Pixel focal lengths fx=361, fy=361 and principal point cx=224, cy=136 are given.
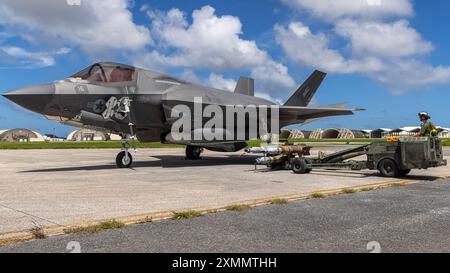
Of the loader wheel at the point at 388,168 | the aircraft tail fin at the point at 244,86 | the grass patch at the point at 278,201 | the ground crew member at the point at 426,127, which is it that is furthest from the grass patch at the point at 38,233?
the aircraft tail fin at the point at 244,86

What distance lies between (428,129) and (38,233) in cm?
1004

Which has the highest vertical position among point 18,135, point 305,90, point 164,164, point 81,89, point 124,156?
point 18,135

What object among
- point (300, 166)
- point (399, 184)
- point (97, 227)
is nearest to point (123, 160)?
point (300, 166)

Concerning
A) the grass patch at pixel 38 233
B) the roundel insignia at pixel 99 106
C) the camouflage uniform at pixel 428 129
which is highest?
the roundel insignia at pixel 99 106

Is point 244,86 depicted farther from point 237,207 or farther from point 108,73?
point 237,207

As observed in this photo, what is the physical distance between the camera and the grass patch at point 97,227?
4.26 meters

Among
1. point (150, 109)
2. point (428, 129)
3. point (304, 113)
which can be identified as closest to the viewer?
point (428, 129)

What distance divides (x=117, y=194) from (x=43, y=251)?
3632 mm

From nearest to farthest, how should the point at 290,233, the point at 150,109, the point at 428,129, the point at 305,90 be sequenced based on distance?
the point at 290,233 < the point at 428,129 < the point at 150,109 < the point at 305,90

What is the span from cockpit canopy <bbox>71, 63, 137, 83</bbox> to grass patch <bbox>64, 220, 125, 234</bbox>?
891cm

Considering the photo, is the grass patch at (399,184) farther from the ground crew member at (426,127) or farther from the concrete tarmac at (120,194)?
the ground crew member at (426,127)

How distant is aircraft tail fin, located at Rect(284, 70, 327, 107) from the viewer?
21.0 m

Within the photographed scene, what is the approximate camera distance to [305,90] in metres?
21.1
